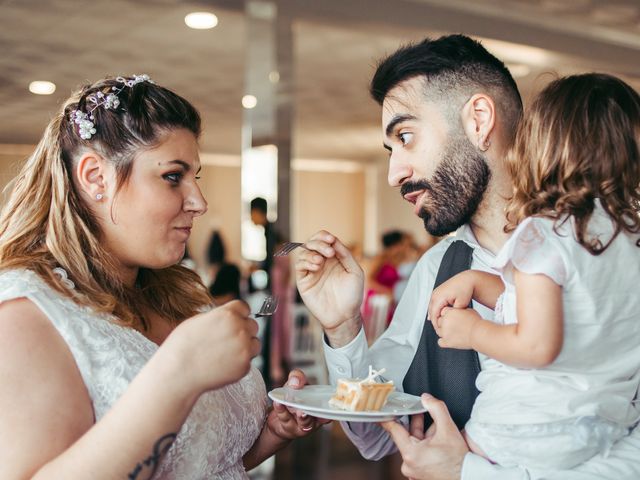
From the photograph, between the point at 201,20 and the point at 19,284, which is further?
the point at 201,20

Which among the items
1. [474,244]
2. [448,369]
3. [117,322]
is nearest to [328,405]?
[448,369]

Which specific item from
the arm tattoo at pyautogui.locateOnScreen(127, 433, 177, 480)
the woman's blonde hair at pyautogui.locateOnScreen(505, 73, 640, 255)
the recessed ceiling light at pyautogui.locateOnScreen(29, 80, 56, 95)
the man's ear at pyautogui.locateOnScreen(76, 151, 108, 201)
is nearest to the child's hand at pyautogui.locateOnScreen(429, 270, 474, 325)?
the woman's blonde hair at pyautogui.locateOnScreen(505, 73, 640, 255)

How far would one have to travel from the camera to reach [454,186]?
72.6 inches

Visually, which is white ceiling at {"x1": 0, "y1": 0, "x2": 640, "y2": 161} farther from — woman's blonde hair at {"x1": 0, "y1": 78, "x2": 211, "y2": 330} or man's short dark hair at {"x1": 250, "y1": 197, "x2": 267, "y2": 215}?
woman's blonde hair at {"x1": 0, "y1": 78, "x2": 211, "y2": 330}

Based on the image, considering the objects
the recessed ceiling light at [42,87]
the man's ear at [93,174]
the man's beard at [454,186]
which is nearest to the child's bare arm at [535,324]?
the man's beard at [454,186]

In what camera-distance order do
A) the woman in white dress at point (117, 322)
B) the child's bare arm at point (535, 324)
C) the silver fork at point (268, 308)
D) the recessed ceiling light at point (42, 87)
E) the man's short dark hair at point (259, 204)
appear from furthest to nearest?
1. the recessed ceiling light at point (42, 87)
2. the man's short dark hair at point (259, 204)
3. the silver fork at point (268, 308)
4. the child's bare arm at point (535, 324)
5. the woman in white dress at point (117, 322)

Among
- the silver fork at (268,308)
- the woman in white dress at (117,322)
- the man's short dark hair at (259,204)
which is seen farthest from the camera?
the man's short dark hair at (259,204)

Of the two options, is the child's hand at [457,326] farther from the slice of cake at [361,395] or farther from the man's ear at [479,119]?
the man's ear at [479,119]

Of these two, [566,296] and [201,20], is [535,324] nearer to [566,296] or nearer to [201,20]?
[566,296]

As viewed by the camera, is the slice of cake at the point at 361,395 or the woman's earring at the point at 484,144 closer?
the slice of cake at the point at 361,395

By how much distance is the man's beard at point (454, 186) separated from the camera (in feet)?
6.05

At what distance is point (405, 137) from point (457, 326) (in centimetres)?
60

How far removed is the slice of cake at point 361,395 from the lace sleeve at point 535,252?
0.37 m

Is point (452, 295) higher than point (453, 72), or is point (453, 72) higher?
point (453, 72)
